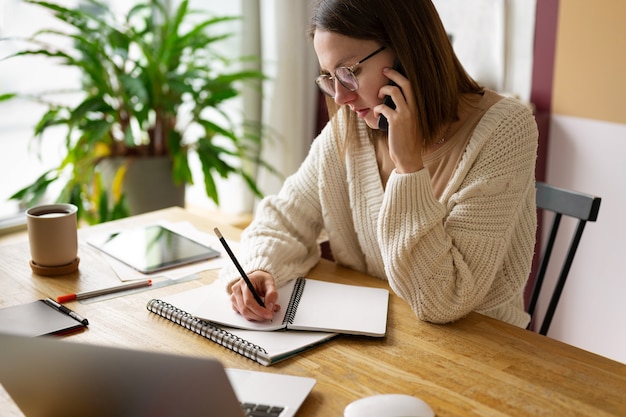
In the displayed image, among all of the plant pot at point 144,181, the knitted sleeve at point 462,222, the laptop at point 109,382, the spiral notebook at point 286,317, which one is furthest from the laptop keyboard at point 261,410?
the plant pot at point 144,181

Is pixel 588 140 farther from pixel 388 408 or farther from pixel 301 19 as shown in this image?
pixel 388 408

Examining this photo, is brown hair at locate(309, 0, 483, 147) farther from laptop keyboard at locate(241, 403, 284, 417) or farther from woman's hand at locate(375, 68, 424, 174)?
laptop keyboard at locate(241, 403, 284, 417)

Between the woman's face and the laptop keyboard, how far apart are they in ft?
2.11

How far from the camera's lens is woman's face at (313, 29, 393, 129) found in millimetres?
1409

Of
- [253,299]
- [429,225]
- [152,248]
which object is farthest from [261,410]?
[152,248]

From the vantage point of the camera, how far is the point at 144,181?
2.77 m

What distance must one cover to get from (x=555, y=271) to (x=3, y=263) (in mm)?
1796

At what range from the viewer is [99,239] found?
1725 millimetres

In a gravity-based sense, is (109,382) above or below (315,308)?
above

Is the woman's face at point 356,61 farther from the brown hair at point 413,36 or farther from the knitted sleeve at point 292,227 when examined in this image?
the knitted sleeve at point 292,227

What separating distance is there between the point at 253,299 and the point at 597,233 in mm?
1545

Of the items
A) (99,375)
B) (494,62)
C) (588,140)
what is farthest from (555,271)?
(99,375)

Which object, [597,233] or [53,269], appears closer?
[53,269]

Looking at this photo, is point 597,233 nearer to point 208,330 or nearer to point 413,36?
point 413,36
